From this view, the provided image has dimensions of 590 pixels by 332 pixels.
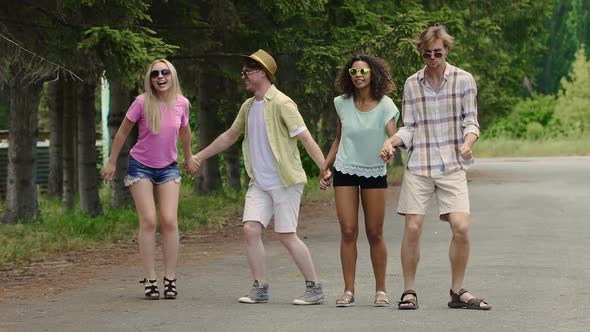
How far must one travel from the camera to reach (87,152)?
2081cm

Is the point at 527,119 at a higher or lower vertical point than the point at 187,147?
higher

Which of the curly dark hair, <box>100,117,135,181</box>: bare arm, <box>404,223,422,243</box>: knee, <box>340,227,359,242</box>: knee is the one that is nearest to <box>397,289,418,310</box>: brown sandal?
<box>404,223,422,243</box>: knee

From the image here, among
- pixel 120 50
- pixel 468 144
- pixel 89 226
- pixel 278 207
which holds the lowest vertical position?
pixel 89 226

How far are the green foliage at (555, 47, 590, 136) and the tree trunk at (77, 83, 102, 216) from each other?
63908mm

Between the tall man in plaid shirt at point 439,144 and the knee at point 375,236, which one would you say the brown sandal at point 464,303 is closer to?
the tall man in plaid shirt at point 439,144

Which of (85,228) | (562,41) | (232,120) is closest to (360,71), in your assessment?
(85,228)

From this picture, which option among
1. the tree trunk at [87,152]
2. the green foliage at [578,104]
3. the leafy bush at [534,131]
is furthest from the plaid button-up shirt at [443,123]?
the leafy bush at [534,131]

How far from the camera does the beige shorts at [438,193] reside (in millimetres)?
9625

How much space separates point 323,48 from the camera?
18.9 metres

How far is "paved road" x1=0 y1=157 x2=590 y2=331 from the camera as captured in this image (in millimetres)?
9055

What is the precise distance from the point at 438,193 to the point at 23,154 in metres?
11.5

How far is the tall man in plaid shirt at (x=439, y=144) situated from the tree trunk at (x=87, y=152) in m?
11.6

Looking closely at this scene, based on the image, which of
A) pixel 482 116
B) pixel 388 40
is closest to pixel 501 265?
pixel 388 40

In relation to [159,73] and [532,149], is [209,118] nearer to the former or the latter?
[159,73]
